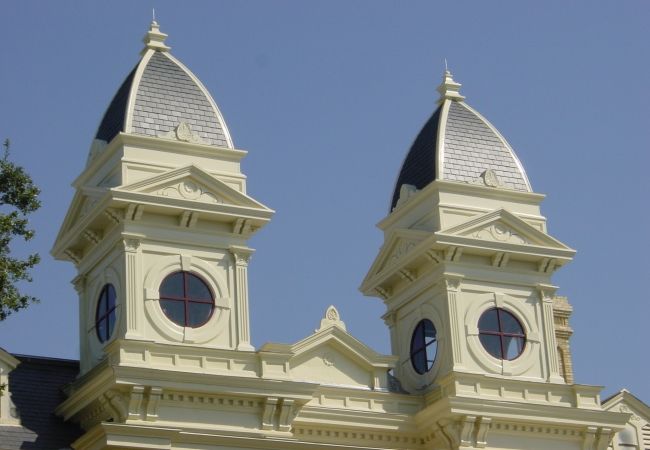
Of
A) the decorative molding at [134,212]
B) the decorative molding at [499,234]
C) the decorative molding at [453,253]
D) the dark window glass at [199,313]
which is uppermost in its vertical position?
the decorative molding at [499,234]

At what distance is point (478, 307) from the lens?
51.4 meters

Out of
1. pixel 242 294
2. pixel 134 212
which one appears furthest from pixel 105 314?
pixel 242 294

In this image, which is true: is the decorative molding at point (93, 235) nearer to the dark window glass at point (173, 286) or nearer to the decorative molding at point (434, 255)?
the dark window glass at point (173, 286)

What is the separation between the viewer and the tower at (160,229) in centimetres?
4722

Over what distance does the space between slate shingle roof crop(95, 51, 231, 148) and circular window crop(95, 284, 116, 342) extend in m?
4.84

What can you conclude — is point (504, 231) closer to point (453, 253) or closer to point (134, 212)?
point (453, 253)

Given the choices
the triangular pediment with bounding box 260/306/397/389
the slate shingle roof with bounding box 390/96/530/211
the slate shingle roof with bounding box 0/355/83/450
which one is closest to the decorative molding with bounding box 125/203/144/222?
the slate shingle roof with bounding box 0/355/83/450

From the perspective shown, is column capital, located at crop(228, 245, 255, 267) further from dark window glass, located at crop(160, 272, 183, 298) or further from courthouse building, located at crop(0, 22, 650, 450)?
dark window glass, located at crop(160, 272, 183, 298)

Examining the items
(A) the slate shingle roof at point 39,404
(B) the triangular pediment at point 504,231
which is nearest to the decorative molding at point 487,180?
(B) the triangular pediment at point 504,231

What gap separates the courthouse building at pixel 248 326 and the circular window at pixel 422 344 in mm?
74

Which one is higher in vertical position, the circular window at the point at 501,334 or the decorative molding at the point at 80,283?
the decorative molding at the point at 80,283

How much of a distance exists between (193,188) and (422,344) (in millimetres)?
9510

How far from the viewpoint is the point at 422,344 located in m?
52.7

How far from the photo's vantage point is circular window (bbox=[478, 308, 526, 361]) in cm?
5138
